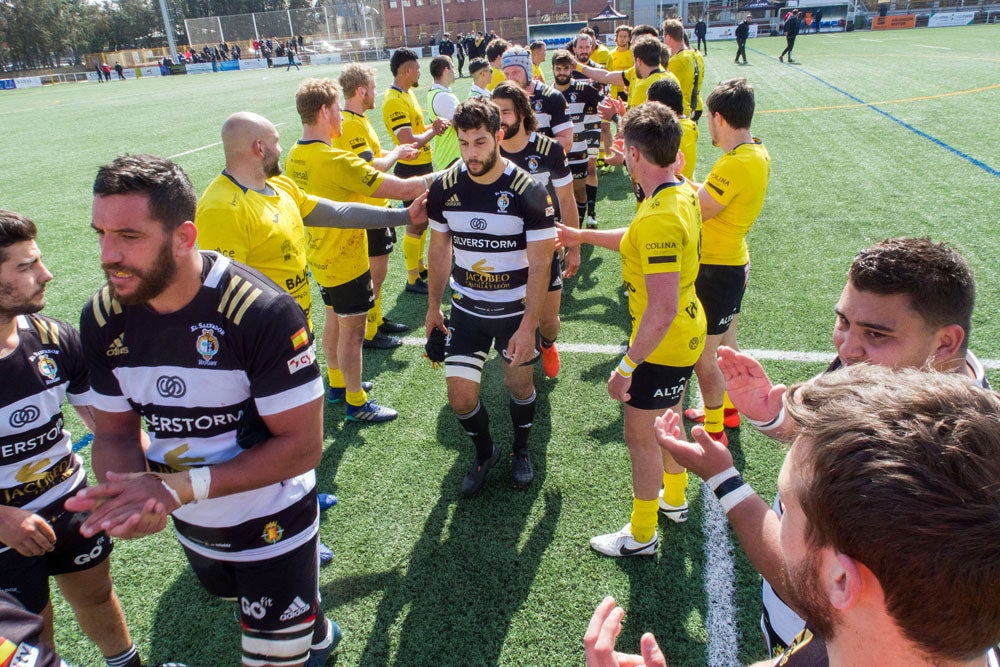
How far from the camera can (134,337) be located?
6.99ft

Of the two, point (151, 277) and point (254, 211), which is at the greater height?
point (151, 277)

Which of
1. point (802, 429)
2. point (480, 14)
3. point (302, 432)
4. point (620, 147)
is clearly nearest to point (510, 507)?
point (302, 432)

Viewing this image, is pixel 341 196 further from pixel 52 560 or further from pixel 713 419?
pixel 713 419

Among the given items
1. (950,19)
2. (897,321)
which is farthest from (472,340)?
(950,19)

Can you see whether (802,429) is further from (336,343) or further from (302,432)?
(336,343)

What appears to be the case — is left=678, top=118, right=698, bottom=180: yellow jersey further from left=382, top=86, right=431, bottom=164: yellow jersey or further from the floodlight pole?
the floodlight pole

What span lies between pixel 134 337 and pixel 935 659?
236cm

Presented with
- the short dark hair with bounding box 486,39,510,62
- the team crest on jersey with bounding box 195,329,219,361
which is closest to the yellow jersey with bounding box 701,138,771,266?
the team crest on jersey with bounding box 195,329,219,361

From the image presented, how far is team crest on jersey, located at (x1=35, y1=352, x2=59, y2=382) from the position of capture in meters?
2.51

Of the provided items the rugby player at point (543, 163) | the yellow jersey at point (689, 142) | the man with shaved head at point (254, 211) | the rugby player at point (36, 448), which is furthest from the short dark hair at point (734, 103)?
the rugby player at point (36, 448)

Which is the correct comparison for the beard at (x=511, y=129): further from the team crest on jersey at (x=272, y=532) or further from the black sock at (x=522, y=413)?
the team crest on jersey at (x=272, y=532)

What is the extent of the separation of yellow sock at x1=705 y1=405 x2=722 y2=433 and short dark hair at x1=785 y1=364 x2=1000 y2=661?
3380mm

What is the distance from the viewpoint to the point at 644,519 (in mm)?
3467

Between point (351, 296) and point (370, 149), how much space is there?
79.7 inches
